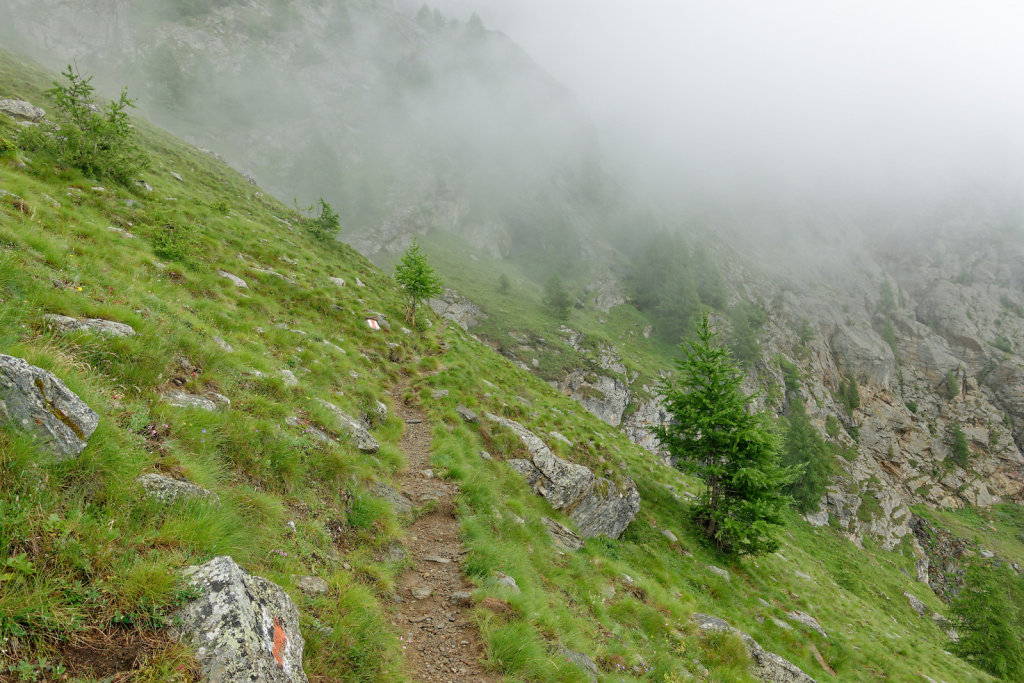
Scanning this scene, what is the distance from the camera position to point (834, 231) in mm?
130125

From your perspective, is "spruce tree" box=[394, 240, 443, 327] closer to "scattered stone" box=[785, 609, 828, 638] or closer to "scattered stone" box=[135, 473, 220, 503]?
"scattered stone" box=[135, 473, 220, 503]

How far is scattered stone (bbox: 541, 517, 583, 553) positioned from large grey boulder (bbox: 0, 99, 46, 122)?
30.3 metres

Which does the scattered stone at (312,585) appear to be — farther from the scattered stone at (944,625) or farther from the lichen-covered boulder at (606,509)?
the scattered stone at (944,625)

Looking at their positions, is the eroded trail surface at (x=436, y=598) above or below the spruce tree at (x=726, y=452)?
below

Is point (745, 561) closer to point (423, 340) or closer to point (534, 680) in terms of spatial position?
point (534, 680)

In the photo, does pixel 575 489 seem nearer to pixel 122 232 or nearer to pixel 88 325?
pixel 88 325

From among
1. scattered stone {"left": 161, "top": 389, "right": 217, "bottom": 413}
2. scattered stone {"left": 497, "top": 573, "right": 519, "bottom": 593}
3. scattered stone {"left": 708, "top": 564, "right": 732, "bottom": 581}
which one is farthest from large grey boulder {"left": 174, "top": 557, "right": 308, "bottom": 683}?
scattered stone {"left": 708, "top": 564, "right": 732, "bottom": 581}

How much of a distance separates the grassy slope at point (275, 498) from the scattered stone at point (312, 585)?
160mm

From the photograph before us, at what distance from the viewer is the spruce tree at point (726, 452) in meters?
16.3

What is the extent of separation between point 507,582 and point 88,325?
8768 millimetres

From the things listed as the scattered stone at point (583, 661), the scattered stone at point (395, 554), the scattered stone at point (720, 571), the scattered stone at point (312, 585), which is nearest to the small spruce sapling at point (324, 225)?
the scattered stone at point (395, 554)

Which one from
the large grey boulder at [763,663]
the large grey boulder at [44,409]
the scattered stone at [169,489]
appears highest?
the large grey boulder at [44,409]

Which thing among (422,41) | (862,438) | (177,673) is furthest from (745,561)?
(422,41)

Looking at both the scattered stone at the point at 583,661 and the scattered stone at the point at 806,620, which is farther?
the scattered stone at the point at 806,620
